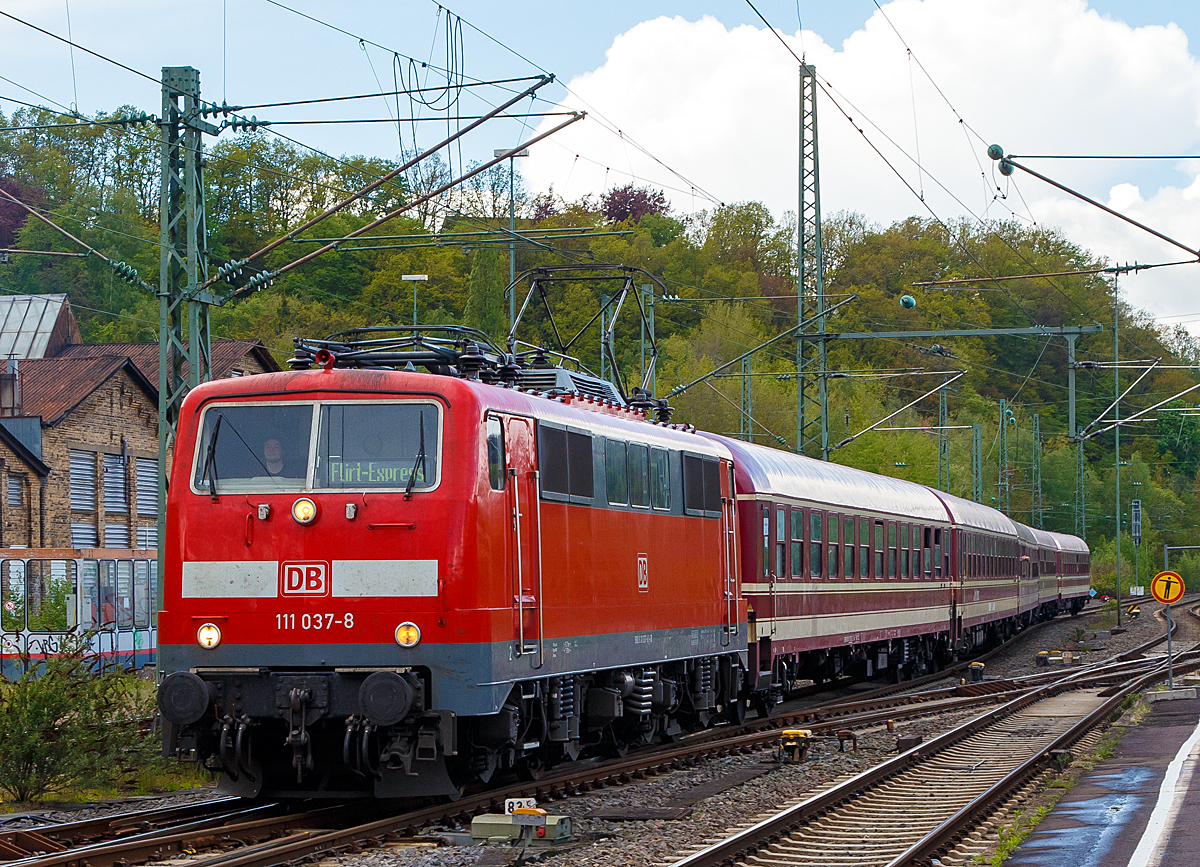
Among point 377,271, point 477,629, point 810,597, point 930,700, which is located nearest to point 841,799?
point 477,629

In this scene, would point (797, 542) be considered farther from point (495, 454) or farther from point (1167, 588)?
point (495, 454)

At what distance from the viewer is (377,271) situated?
201 ft

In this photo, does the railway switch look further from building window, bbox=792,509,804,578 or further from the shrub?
the shrub

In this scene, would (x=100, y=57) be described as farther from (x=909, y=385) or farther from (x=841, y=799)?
(x=909, y=385)

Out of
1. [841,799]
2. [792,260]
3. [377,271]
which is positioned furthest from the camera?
[792,260]

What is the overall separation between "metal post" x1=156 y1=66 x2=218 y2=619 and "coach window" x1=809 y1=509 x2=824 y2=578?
32.4 ft

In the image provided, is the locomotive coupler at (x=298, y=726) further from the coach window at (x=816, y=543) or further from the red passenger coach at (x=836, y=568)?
the coach window at (x=816, y=543)

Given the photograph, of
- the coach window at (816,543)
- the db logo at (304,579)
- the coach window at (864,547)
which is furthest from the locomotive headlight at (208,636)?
the coach window at (864,547)

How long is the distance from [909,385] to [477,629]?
279 ft

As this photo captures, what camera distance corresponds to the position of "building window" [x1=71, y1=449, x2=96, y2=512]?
135 ft

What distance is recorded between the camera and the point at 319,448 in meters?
11.9

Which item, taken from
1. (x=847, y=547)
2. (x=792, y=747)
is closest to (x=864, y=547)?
(x=847, y=547)

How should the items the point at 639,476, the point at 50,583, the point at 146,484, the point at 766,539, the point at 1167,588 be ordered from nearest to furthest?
the point at 639,476 → the point at 766,539 → the point at 1167,588 → the point at 50,583 → the point at 146,484

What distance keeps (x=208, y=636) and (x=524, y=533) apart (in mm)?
2546
